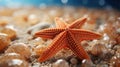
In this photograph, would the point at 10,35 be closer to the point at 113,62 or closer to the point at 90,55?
the point at 90,55

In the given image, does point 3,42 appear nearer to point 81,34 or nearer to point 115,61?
point 81,34

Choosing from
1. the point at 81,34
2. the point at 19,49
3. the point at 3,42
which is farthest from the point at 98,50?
the point at 3,42

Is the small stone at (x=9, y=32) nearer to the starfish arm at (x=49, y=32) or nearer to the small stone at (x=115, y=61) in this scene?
the starfish arm at (x=49, y=32)

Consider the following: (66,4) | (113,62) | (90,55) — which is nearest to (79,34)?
(90,55)

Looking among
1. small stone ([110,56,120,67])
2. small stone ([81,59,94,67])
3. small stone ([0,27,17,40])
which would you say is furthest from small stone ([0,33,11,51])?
small stone ([110,56,120,67])

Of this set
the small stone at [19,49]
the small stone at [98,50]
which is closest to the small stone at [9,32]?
the small stone at [19,49]

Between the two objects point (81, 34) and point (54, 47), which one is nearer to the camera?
point (54, 47)

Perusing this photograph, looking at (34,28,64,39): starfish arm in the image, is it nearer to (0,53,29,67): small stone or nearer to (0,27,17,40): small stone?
(0,53,29,67): small stone
